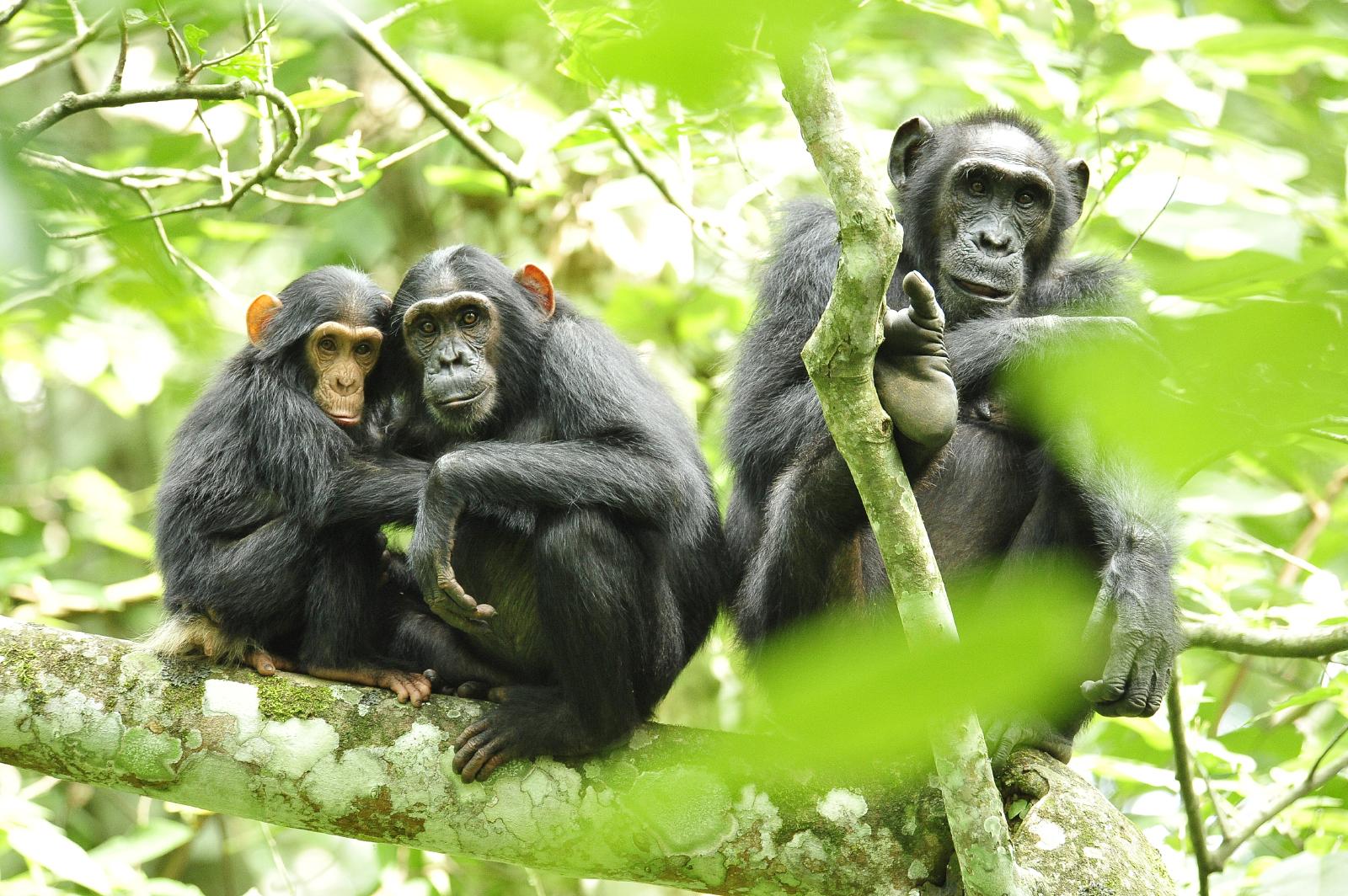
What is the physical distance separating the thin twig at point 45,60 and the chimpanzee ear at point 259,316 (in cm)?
104

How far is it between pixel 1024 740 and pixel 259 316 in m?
3.08

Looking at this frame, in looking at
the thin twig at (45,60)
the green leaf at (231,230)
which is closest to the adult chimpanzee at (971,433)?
the thin twig at (45,60)

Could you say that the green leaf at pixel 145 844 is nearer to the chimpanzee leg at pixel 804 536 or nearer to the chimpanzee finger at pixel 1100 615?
the chimpanzee leg at pixel 804 536

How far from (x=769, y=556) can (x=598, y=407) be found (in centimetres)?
82

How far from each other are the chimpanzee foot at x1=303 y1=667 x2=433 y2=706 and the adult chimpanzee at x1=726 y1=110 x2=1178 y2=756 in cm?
111

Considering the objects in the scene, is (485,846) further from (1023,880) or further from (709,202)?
(709,202)

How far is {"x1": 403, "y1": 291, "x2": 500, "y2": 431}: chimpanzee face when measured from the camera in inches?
181

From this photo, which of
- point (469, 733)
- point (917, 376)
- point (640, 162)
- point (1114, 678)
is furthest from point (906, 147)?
point (469, 733)

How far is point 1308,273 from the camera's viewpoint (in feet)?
3.00

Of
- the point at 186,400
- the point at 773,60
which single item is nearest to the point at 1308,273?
the point at 773,60

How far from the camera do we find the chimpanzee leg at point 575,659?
3.88 metres

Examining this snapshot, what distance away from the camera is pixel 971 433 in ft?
14.2

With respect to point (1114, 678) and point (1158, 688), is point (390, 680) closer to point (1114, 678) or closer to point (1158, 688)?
point (1114, 678)

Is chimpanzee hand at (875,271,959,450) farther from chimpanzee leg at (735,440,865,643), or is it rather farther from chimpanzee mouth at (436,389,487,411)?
chimpanzee mouth at (436,389,487,411)
